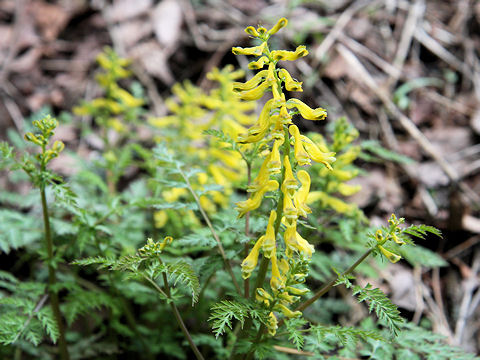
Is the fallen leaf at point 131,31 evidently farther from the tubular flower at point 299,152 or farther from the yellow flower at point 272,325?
the yellow flower at point 272,325

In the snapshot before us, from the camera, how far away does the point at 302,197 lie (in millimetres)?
2072

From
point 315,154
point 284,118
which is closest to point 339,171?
point 315,154

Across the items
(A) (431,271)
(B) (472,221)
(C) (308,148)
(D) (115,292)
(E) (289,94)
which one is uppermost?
(C) (308,148)

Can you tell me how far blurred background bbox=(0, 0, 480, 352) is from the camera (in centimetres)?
522

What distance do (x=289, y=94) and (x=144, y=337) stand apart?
4032 millimetres

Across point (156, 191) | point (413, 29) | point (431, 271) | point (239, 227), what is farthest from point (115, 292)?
point (413, 29)

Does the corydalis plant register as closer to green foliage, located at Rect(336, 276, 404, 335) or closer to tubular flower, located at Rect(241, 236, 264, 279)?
tubular flower, located at Rect(241, 236, 264, 279)

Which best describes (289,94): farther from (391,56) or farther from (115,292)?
(115,292)

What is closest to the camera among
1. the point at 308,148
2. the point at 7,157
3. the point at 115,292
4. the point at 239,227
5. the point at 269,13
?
the point at 308,148

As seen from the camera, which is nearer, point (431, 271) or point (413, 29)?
point (431, 271)

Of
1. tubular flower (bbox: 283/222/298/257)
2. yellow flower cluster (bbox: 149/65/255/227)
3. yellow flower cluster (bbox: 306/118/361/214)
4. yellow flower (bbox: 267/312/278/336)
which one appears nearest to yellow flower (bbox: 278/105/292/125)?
tubular flower (bbox: 283/222/298/257)

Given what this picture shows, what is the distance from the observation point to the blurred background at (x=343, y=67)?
17.1 feet

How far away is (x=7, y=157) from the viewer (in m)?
2.30

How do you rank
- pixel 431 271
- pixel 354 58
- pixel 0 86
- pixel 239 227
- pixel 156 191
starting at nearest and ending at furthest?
pixel 239 227 < pixel 156 191 < pixel 431 271 < pixel 0 86 < pixel 354 58
